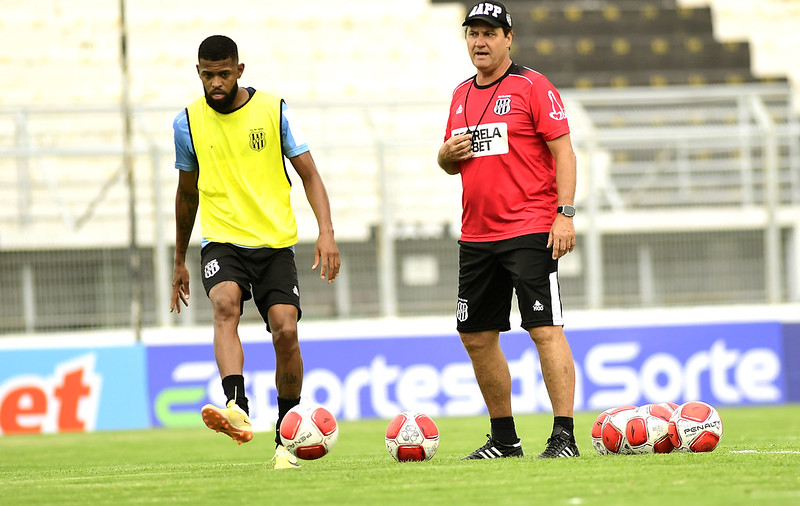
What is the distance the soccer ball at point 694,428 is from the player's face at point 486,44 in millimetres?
1996

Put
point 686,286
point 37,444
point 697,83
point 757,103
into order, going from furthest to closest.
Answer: point 697,83 → point 757,103 → point 686,286 → point 37,444

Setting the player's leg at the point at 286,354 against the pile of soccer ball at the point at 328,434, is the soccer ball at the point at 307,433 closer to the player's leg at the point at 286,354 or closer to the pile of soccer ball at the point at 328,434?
the pile of soccer ball at the point at 328,434

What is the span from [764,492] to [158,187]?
9.19 m

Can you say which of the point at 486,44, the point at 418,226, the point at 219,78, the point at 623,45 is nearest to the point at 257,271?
the point at 219,78

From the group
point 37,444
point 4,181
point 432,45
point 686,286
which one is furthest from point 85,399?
point 432,45

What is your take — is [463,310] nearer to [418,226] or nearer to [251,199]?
[251,199]

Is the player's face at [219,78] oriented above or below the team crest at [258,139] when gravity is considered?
above

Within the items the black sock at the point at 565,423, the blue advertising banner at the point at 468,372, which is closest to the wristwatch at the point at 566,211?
the black sock at the point at 565,423

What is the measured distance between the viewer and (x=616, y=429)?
20.2 ft

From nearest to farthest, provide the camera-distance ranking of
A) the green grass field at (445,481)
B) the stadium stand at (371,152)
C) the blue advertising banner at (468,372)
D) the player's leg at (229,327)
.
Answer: the green grass field at (445,481), the player's leg at (229,327), the blue advertising banner at (468,372), the stadium stand at (371,152)

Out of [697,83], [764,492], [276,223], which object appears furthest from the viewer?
[697,83]

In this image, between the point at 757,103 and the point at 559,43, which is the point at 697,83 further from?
the point at 757,103

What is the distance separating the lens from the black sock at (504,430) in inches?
248

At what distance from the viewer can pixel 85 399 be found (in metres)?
12.0
